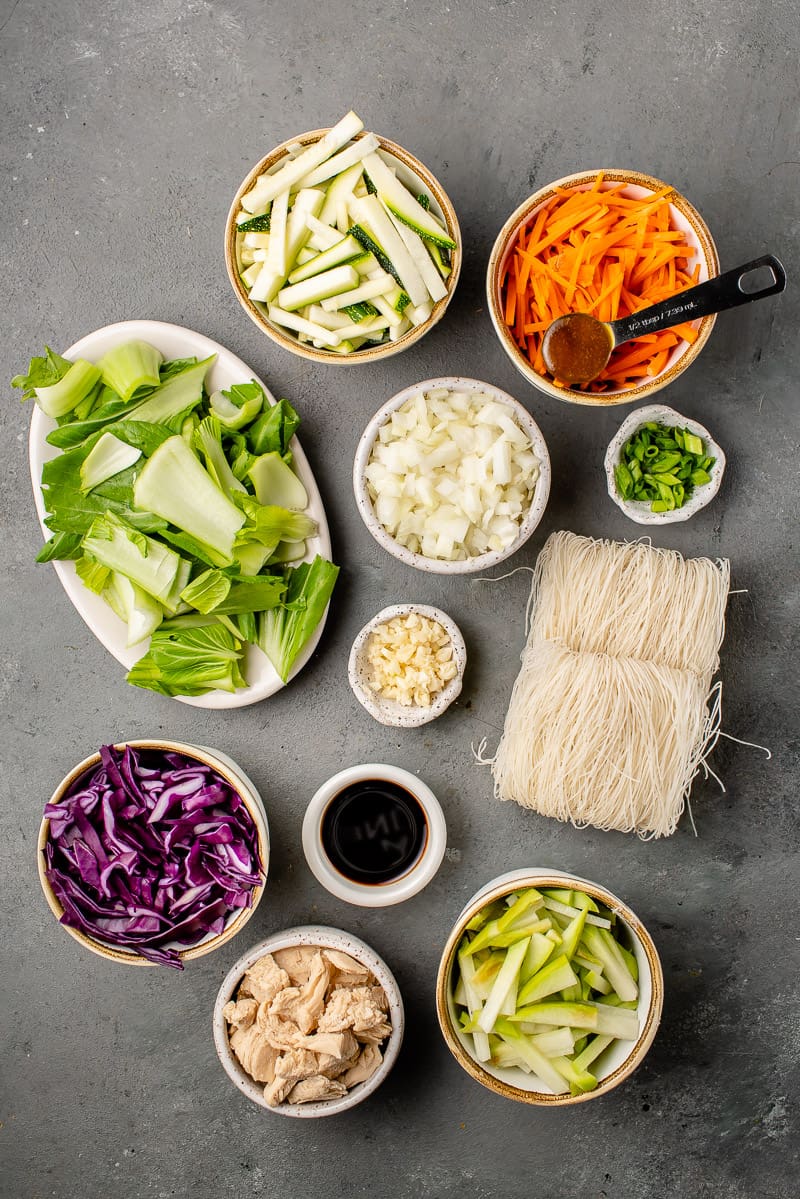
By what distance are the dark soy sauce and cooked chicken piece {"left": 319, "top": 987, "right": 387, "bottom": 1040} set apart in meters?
0.33

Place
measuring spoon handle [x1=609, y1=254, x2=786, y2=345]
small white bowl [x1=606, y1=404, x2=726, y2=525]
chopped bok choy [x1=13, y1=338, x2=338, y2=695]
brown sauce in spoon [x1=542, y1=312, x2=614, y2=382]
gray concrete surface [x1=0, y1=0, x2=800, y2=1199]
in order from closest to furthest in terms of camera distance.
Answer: measuring spoon handle [x1=609, y1=254, x2=786, y2=345]
brown sauce in spoon [x1=542, y1=312, x2=614, y2=382]
chopped bok choy [x1=13, y1=338, x2=338, y2=695]
small white bowl [x1=606, y1=404, x2=726, y2=525]
gray concrete surface [x1=0, y1=0, x2=800, y2=1199]

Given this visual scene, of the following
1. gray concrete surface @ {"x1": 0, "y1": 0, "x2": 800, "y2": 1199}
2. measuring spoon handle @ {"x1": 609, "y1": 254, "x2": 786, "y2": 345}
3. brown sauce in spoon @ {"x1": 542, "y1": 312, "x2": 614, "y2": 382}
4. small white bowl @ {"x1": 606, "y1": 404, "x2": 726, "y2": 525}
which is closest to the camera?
measuring spoon handle @ {"x1": 609, "y1": 254, "x2": 786, "y2": 345}

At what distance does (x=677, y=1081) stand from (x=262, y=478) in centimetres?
221

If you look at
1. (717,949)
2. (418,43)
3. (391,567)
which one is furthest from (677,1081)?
(418,43)

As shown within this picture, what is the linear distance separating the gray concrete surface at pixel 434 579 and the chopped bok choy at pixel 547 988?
0.29 m

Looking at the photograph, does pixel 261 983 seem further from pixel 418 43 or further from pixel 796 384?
pixel 418 43

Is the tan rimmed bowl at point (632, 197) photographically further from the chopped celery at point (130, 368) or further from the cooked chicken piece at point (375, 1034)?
the cooked chicken piece at point (375, 1034)

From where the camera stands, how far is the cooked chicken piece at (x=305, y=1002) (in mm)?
2105

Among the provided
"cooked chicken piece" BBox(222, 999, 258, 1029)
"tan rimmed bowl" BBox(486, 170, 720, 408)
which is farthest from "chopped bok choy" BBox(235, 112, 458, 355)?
"cooked chicken piece" BBox(222, 999, 258, 1029)

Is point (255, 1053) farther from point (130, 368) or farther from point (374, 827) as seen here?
point (130, 368)

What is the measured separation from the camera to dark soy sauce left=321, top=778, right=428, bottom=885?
2330 mm

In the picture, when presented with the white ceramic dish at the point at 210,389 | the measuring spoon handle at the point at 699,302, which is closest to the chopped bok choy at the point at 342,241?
the white ceramic dish at the point at 210,389

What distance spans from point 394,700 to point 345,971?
2.44 feet

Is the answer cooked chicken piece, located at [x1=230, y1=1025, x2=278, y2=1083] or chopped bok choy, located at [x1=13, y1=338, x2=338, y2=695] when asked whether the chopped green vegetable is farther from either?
cooked chicken piece, located at [x1=230, y1=1025, x2=278, y2=1083]
